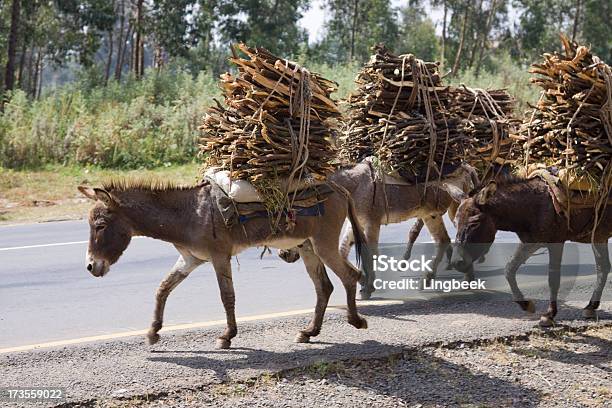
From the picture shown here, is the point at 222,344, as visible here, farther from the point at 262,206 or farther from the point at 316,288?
the point at 262,206

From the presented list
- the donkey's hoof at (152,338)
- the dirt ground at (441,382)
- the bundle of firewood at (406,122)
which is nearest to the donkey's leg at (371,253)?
the bundle of firewood at (406,122)

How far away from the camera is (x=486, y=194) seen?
315 inches

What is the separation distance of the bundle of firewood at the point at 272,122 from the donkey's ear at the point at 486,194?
5.05 feet

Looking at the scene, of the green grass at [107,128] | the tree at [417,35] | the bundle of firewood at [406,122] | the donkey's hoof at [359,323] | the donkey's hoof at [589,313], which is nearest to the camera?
the donkey's hoof at [359,323]

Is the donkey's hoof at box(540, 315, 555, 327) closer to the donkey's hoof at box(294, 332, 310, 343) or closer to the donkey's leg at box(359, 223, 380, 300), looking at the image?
the donkey's leg at box(359, 223, 380, 300)

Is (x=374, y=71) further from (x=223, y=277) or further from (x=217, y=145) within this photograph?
(x=223, y=277)

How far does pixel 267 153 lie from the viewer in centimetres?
737

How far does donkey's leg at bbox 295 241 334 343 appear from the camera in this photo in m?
7.43

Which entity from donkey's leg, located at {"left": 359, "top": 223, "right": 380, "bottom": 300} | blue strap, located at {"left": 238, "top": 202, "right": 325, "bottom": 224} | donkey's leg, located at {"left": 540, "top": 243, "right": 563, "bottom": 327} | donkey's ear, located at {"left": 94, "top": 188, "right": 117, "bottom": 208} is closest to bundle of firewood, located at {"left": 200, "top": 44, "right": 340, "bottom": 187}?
blue strap, located at {"left": 238, "top": 202, "right": 325, "bottom": 224}

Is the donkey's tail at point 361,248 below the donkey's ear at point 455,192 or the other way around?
below

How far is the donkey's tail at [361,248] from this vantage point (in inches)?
316

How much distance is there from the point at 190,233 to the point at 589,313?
4093mm

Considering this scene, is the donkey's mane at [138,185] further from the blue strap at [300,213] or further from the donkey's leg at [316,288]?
the donkey's leg at [316,288]

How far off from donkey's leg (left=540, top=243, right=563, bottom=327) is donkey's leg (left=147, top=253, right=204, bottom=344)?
333cm
